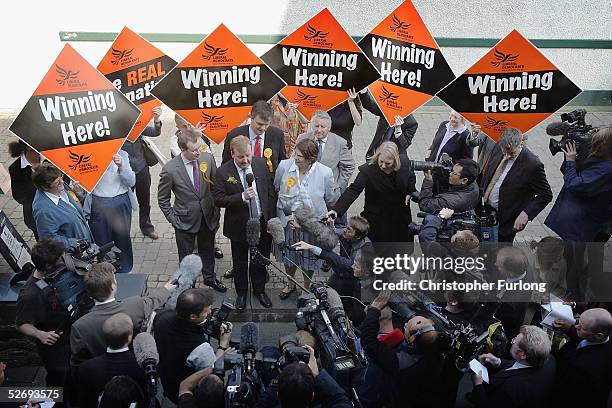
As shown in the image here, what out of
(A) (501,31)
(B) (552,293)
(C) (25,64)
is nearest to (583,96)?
(A) (501,31)

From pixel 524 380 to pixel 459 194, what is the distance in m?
2.56

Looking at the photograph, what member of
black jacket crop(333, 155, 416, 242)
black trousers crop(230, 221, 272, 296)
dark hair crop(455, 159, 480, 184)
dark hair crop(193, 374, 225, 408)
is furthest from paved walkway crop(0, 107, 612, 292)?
dark hair crop(193, 374, 225, 408)

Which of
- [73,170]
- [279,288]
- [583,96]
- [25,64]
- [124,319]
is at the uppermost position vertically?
[25,64]

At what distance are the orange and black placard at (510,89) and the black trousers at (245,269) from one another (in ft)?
9.06

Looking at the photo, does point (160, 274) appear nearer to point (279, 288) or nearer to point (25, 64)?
point (279, 288)

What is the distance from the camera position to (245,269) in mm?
7387

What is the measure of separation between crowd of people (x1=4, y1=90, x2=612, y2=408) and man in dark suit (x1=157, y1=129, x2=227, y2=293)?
0.02 m

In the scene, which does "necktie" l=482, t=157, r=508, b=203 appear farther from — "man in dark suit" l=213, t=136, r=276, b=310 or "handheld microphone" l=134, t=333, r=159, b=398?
"handheld microphone" l=134, t=333, r=159, b=398

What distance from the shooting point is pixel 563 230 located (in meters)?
7.41

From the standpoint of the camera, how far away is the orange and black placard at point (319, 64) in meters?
7.81

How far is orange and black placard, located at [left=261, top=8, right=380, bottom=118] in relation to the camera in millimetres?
7812

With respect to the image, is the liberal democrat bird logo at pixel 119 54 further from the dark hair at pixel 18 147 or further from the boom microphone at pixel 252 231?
the boom microphone at pixel 252 231

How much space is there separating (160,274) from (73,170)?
6.28ft

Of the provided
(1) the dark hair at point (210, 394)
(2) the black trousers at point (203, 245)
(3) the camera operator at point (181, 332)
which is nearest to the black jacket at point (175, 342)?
(3) the camera operator at point (181, 332)
